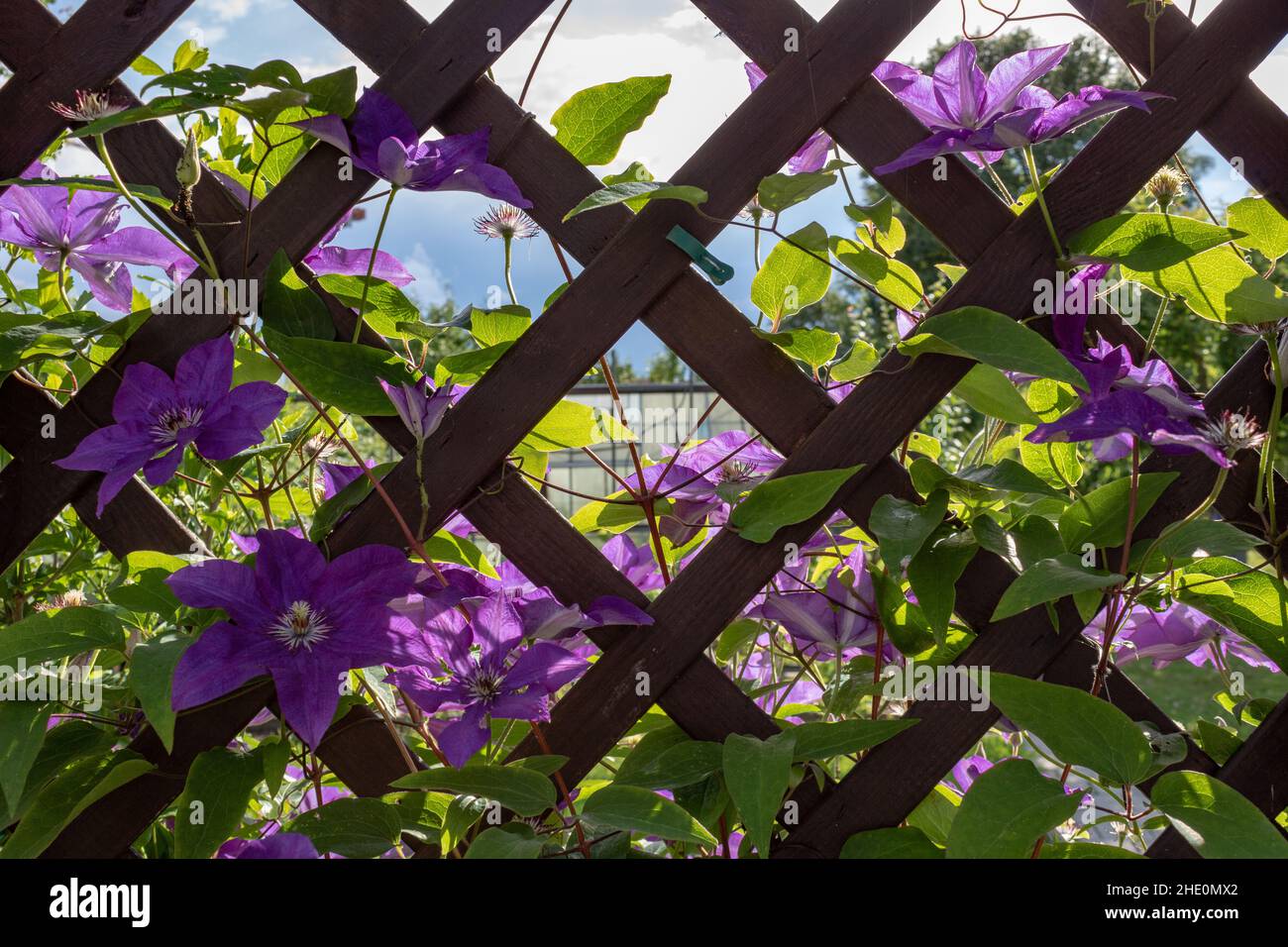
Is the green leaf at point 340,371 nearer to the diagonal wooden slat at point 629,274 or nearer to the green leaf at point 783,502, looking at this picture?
the diagonal wooden slat at point 629,274

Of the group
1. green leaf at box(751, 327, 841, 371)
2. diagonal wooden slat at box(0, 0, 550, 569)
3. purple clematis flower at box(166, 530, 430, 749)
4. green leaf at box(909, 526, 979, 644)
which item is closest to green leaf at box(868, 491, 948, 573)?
green leaf at box(909, 526, 979, 644)

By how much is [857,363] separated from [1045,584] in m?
0.28

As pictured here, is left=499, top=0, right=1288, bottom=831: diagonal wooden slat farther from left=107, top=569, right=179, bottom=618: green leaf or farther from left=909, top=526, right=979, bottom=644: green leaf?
left=107, top=569, right=179, bottom=618: green leaf

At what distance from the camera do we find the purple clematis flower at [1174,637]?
3.05 ft

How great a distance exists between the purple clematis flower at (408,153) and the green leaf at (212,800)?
44 centimetres

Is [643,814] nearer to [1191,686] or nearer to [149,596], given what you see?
[149,596]

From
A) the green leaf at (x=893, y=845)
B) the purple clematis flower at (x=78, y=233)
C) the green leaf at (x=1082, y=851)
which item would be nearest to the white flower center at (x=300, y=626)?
the purple clematis flower at (x=78, y=233)

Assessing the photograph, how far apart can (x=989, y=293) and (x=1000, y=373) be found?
81 mm

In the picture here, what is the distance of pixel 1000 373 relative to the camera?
0.79 m

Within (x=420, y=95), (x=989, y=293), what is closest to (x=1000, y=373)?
(x=989, y=293)

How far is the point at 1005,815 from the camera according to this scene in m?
0.69

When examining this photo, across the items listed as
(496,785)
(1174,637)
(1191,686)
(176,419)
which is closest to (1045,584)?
(1174,637)
